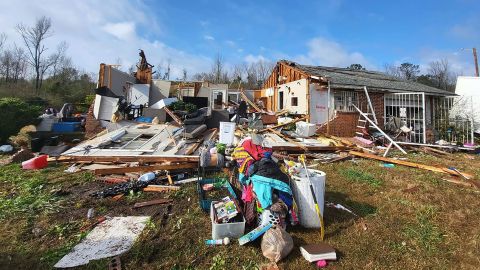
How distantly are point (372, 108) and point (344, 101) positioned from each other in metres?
1.56

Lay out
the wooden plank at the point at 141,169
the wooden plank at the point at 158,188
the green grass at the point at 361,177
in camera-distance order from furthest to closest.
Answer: the wooden plank at the point at 141,169, the green grass at the point at 361,177, the wooden plank at the point at 158,188

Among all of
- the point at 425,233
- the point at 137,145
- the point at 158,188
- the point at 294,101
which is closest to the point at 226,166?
the point at 158,188

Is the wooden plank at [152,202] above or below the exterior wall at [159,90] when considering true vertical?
below

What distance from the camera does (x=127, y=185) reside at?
221 inches

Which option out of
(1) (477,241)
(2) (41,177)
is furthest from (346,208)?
(2) (41,177)

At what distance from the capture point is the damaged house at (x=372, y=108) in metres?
13.7

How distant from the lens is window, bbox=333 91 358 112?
14.7 m

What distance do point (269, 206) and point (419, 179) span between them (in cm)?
516

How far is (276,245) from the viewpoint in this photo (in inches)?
121

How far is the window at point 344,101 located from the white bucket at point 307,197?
11.9m

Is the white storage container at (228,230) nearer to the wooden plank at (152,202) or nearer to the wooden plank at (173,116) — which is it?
the wooden plank at (152,202)

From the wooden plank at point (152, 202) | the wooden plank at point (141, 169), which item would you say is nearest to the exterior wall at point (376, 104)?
the wooden plank at point (141, 169)

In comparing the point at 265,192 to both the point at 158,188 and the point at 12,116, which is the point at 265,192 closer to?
the point at 158,188

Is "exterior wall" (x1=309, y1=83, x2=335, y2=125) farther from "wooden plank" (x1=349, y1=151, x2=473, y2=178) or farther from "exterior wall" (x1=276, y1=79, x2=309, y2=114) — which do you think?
"wooden plank" (x1=349, y1=151, x2=473, y2=178)
